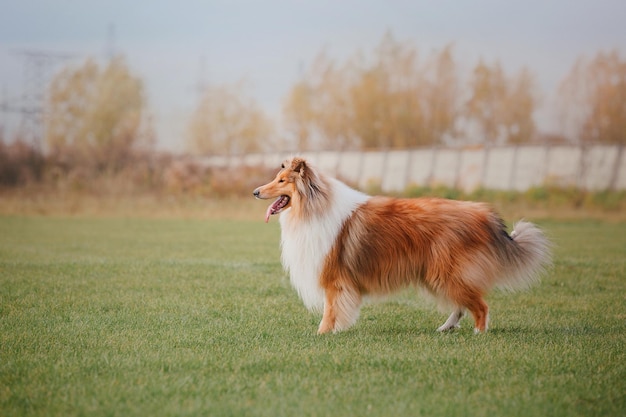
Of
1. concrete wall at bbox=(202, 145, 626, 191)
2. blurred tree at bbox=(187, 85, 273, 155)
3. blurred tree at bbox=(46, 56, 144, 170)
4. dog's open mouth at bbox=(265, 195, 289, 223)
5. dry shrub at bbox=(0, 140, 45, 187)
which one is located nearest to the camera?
dog's open mouth at bbox=(265, 195, 289, 223)

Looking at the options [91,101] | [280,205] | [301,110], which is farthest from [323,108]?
[280,205]

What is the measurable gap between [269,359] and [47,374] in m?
1.75

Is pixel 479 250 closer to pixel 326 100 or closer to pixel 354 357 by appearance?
pixel 354 357

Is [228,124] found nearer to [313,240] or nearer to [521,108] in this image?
[521,108]

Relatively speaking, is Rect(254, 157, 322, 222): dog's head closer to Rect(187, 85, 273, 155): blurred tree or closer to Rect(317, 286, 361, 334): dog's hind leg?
Rect(317, 286, 361, 334): dog's hind leg

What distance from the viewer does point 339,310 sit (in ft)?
24.3

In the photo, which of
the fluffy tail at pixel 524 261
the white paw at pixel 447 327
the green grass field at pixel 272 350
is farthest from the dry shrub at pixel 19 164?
the fluffy tail at pixel 524 261

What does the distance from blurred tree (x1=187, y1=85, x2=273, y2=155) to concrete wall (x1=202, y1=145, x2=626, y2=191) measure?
20265 millimetres

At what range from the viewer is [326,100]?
57094mm

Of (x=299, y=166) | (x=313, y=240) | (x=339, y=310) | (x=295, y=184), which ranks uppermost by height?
(x=299, y=166)

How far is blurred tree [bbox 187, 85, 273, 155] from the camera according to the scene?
64.9 meters

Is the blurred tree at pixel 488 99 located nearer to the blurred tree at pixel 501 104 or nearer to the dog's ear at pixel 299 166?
the blurred tree at pixel 501 104

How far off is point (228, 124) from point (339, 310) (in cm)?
6004

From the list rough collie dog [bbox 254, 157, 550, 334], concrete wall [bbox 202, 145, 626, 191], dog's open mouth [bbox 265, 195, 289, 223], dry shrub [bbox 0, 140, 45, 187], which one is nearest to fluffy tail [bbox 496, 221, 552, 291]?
rough collie dog [bbox 254, 157, 550, 334]
